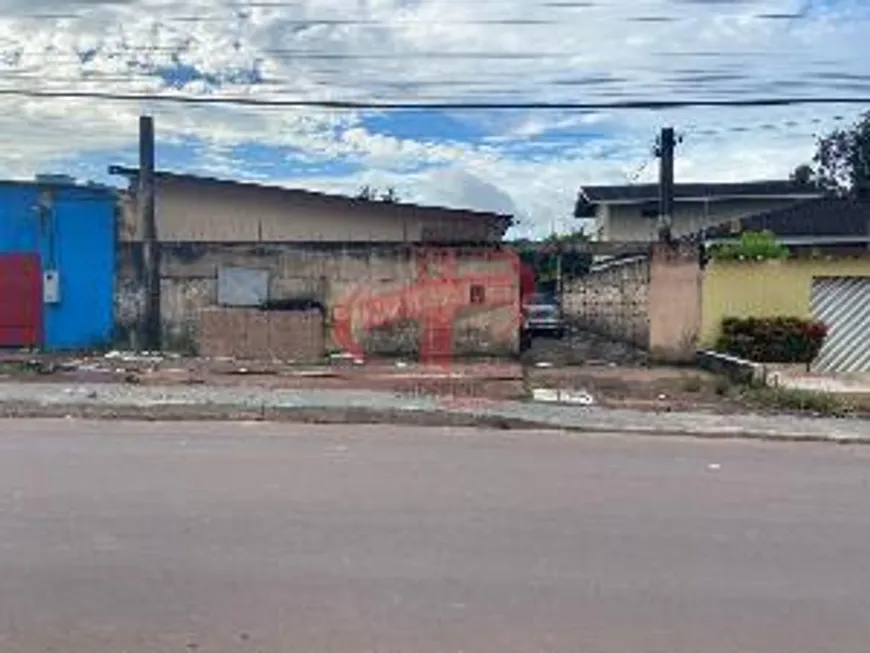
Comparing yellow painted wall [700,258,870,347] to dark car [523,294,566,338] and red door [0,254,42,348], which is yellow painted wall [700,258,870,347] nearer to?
dark car [523,294,566,338]

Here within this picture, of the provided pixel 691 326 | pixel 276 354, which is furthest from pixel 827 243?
pixel 276 354

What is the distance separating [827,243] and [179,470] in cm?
3123

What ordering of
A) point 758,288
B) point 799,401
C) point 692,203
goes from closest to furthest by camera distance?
point 799,401, point 758,288, point 692,203

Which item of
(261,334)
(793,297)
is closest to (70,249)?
(261,334)

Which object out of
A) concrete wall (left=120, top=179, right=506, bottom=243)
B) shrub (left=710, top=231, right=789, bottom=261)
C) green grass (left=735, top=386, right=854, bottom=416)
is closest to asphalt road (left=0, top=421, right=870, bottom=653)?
green grass (left=735, top=386, right=854, bottom=416)

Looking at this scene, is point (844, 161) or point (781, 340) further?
point (844, 161)

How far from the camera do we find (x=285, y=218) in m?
31.5

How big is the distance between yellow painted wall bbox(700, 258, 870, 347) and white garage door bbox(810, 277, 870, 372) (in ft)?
0.97

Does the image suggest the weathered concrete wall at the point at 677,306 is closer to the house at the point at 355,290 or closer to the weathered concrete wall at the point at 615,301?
the weathered concrete wall at the point at 615,301

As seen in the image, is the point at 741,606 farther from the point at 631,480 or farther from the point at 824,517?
the point at 631,480

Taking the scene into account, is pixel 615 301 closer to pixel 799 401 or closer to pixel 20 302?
pixel 799 401

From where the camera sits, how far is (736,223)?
131ft

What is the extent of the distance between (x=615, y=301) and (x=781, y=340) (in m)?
8.32

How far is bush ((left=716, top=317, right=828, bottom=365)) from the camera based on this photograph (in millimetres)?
22375
